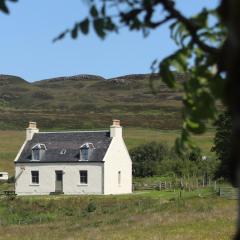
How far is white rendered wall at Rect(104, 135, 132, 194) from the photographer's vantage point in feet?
206

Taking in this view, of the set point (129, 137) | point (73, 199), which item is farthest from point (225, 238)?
point (129, 137)

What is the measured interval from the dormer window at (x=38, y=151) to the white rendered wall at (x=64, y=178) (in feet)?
2.43

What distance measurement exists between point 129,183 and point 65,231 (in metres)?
30.9

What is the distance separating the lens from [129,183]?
66.6 meters

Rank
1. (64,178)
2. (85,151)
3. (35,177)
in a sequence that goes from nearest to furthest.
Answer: (85,151) < (64,178) < (35,177)

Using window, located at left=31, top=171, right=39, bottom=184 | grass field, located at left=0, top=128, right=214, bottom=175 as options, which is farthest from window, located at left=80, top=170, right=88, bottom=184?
grass field, located at left=0, top=128, right=214, bottom=175

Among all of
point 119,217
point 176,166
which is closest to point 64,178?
point 176,166

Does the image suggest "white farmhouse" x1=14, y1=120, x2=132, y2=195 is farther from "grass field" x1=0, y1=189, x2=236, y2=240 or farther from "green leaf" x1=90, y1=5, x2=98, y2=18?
"green leaf" x1=90, y1=5, x2=98, y2=18

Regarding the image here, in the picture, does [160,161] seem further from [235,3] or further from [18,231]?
[235,3]

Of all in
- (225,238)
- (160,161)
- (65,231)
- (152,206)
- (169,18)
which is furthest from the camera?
(160,161)

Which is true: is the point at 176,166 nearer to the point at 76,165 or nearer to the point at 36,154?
the point at 76,165

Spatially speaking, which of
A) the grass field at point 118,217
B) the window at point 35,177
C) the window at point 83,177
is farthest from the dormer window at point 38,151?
the grass field at point 118,217

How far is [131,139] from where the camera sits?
5167 inches

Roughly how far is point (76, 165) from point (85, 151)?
1616 mm
